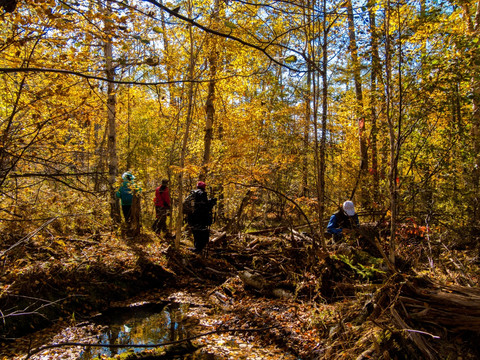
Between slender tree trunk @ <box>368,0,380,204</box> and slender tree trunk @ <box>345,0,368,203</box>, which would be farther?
slender tree trunk @ <box>345,0,368,203</box>

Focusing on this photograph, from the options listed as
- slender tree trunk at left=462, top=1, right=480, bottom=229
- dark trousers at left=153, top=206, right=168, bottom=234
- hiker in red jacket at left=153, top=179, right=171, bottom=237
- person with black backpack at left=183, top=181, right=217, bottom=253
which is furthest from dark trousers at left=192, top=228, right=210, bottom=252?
slender tree trunk at left=462, top=1, right=480, bottom=229

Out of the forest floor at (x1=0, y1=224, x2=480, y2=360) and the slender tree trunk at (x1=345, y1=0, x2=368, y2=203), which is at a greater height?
the slender tree trunk at (x1=345, y1=0, x2=368, y2=203)

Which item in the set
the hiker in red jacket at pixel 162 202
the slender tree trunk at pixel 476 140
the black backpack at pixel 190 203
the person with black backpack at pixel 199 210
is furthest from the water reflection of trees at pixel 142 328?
the slender tree trunk at pixel 476 140

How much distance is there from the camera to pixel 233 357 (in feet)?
14.4

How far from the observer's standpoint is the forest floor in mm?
3699

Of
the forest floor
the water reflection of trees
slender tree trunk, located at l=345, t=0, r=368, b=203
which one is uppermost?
A: slender tree trunk, located at l=345, t=0, r=368, b=203

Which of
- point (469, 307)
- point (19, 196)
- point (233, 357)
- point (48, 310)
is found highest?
point (19, 196)

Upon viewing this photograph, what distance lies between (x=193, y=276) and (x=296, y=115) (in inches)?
255

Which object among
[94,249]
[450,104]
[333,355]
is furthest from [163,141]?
[333,355]

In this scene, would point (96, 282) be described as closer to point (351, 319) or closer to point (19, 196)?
point (19, 196)

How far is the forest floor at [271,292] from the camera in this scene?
3.70 metres

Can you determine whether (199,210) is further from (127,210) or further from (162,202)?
(127,210)

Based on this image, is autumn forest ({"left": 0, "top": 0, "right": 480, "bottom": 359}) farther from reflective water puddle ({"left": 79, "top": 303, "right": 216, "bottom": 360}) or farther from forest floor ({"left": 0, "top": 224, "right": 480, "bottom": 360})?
reflective water puddle ({"left": 79, "top": 303, "right": 216, "bottom": 360})

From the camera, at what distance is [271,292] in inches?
240
